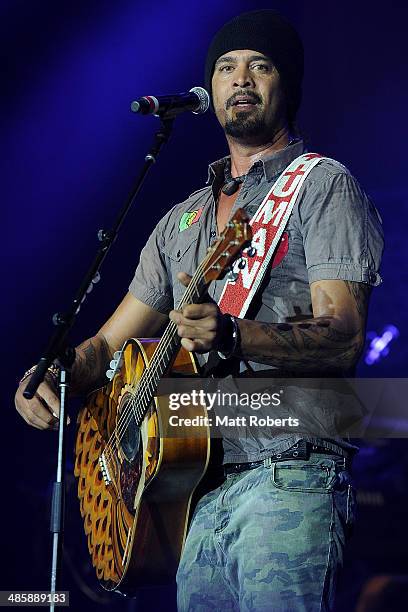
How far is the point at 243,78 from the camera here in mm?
3559

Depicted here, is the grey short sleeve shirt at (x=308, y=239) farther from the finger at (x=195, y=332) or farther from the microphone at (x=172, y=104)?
the finger at (x=195, y=332)

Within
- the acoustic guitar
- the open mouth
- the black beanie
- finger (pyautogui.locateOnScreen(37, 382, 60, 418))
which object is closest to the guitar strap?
the acoustic guitar

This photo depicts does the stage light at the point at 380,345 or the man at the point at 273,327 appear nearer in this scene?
the man at the point at 273,327

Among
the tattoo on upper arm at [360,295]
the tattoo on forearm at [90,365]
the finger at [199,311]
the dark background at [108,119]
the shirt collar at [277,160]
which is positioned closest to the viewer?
the finger at [199,311]

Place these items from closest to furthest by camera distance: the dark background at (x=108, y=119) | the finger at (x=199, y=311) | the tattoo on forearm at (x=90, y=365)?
the finger at (x=199, y=311) < the tattoo on forearm at (x=90, y=365) < the dark background at (x=108, y=119)

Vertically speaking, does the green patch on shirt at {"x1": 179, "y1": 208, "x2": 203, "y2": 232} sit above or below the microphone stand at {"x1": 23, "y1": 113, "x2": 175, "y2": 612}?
above

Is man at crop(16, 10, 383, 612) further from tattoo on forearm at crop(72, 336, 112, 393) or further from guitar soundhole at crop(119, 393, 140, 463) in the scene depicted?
guitar soundhole at crop(119, 393, 140, 463)

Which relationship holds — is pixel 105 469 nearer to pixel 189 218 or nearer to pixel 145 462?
pixel 145 462

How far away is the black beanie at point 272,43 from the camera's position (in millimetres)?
3590

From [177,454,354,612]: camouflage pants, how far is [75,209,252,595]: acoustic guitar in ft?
0.61

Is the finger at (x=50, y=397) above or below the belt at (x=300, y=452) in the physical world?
above

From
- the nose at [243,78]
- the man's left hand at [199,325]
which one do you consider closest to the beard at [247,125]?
the nose at [243,78]

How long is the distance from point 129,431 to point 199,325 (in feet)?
2.90

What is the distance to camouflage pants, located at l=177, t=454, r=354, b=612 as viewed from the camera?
2838mm
